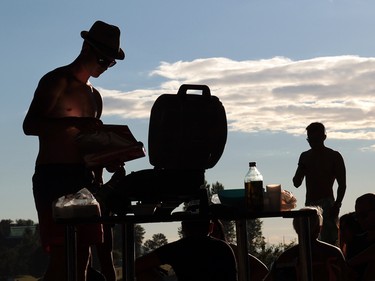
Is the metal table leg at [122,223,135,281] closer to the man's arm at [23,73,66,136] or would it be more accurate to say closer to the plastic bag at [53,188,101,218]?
the plastic bag at [53,188,101,218]

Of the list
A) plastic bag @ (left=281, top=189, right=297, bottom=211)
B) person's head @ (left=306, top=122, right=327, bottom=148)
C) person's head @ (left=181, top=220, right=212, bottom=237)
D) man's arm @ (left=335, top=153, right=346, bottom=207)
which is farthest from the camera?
man's arm @ (left=335, top=153, right=346, bottom=207)

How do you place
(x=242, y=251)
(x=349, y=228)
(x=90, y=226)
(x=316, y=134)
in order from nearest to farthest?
(x=242, y=251)
(x=90, y=226)
(x=349, y=228)
(x=316, y=134)

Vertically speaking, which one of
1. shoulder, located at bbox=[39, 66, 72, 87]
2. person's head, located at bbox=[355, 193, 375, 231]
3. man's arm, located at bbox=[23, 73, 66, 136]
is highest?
shoulder, located at bbox=[39, 66, 72, 87]

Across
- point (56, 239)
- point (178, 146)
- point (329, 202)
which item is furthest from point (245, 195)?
point (329, 202)

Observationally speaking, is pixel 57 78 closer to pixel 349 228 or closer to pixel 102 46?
pixel 102 46

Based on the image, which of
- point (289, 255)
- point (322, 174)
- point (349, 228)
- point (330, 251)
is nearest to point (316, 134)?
point (322, 174)

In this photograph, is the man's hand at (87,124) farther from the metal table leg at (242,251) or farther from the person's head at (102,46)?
the metal table leg at (242,251)

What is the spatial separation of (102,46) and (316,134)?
430cm

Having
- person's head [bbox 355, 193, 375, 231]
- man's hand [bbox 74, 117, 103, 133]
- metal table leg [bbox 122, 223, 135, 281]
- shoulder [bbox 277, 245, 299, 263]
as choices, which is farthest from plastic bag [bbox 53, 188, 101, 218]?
person's head [bbox 355, 193, 375, 231]

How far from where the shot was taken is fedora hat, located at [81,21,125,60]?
576 cm

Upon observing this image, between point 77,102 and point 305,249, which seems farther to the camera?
point 77,102

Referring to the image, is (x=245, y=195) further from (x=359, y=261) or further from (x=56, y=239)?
(x=359, y=261)

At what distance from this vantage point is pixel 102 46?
18.9 ft

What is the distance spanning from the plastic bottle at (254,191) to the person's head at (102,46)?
1.27m
